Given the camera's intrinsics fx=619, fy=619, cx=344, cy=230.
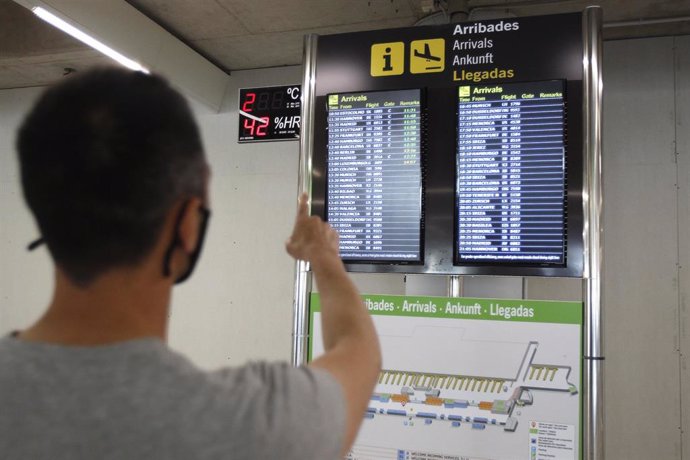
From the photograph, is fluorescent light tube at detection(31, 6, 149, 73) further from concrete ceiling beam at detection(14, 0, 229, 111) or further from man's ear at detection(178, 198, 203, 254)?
man's ear at detection(178, 198, 203, 254)

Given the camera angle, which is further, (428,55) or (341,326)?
(428,55)

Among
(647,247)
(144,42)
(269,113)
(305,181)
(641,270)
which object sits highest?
(144,42)

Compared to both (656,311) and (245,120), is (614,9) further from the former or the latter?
(245,120)

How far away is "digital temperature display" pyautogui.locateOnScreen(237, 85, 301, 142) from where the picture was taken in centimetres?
470

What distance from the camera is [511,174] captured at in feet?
8.07

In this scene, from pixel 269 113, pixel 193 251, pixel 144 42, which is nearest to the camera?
pixel 193 251

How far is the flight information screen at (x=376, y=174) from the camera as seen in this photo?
256 cm

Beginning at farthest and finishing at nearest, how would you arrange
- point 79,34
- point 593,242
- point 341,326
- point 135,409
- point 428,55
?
point 79,34 → point 428,55 → point 593,242 → point 341,326 → point 135,409

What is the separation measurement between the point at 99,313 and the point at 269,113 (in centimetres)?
420

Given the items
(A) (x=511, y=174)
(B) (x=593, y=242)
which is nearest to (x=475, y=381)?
(B) (x=593, y=242)

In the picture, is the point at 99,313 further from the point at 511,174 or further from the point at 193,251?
the point at 511,174

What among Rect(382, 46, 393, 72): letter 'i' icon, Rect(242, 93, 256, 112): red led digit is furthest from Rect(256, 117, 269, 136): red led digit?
Rect(382, 46, 393, 72): letter 'i' icon

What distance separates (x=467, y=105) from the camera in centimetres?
254

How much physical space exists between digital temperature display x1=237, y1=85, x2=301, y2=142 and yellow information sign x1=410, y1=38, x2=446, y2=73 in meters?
2.12
